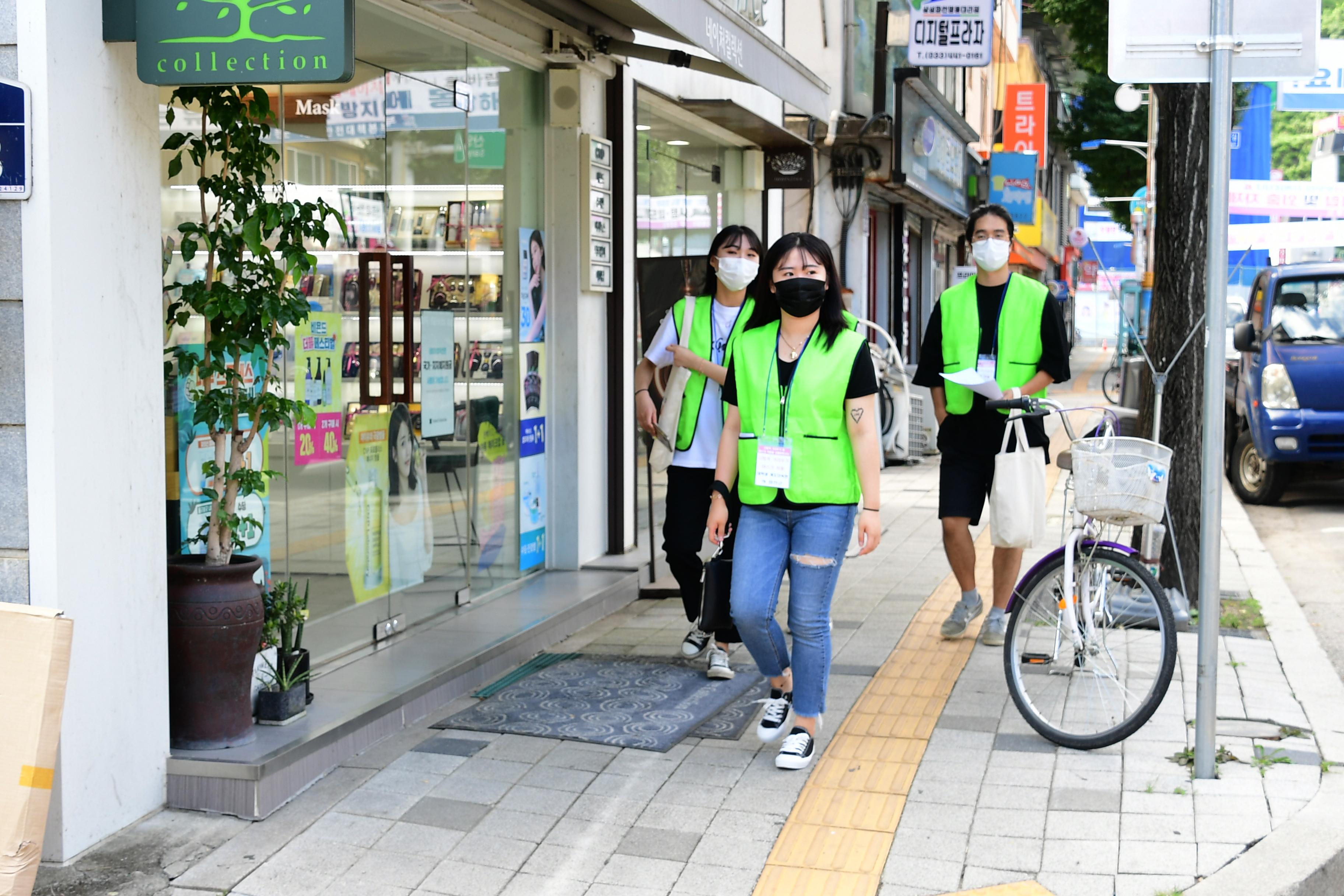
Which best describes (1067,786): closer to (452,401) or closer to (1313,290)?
(452,401)

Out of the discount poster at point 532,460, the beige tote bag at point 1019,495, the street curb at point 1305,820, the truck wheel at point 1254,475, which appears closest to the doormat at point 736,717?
the beige tote bag at point 1019,495

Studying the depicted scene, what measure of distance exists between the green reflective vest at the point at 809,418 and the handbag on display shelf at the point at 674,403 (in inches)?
46.2

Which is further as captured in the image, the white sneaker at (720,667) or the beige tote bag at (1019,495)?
the white sneaker at (720,667)

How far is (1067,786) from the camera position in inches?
187

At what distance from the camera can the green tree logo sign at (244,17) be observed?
3877 millimetres

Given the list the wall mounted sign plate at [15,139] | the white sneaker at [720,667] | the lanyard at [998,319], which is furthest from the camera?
the lanyard at [998,319]

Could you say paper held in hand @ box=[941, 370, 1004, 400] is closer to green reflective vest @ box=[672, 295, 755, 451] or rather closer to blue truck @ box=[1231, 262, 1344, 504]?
green reflective vest @ box=[672, 295, 755, 451]

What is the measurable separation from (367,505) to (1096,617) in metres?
3.12

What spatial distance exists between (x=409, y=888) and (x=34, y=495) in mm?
1466

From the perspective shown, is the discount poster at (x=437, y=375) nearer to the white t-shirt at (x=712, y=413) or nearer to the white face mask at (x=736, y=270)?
the white t-shirt at (x=712, y=413)

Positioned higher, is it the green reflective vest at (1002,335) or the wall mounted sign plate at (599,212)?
the wall mounted sign plate at (599,212)

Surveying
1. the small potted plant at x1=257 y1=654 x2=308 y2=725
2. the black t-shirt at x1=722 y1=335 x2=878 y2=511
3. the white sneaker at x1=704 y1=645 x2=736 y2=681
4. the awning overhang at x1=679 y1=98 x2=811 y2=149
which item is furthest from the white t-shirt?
the awning overhang at x1=679 y1=98 x2=811 y2=149

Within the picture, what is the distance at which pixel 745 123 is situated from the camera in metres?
11.2

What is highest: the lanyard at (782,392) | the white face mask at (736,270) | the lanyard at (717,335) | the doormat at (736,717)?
the white face mask at (736,270)
